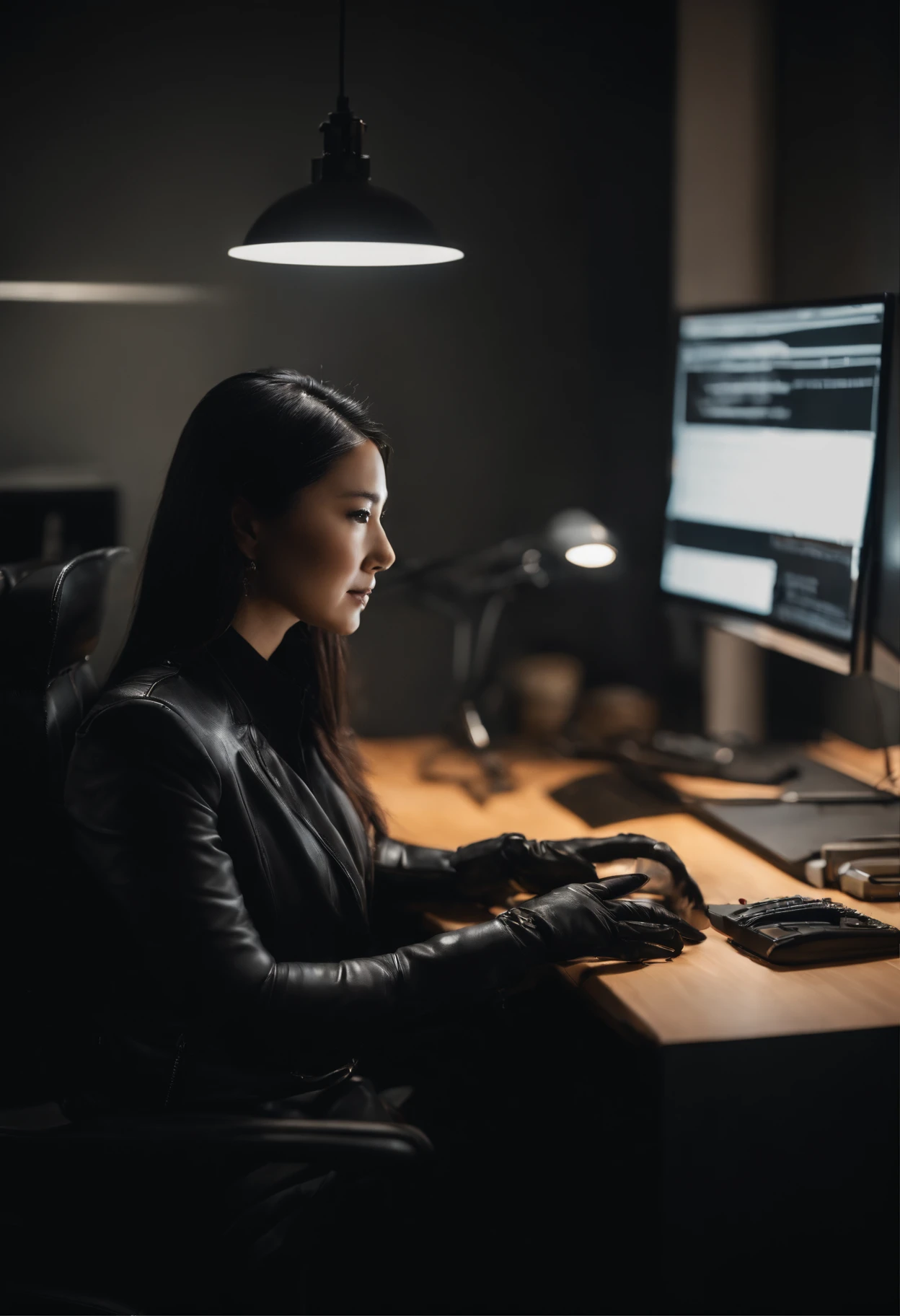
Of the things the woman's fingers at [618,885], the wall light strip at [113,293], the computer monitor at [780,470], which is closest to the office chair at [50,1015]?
the woman's fingers at [618,885]

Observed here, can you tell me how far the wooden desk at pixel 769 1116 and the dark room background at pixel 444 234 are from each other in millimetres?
1211

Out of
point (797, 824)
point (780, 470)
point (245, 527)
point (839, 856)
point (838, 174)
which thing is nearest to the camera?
point (245, 527)

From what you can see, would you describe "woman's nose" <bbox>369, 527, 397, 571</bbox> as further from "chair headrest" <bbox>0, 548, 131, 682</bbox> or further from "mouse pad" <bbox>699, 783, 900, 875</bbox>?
"mouse pad" <bbox>699, 783, 900, 875</bbox>

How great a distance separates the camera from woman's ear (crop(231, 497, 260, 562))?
1.38m

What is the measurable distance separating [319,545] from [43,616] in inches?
12.7

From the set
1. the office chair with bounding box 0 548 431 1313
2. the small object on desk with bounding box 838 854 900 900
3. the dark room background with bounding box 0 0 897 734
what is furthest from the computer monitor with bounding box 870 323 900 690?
the office chair with bounding box 0 548 431 1313

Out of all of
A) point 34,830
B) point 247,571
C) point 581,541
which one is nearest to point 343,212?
point 247,571

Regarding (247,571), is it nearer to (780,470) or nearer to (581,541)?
(581,541)

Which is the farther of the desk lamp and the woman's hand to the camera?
the desk lamp

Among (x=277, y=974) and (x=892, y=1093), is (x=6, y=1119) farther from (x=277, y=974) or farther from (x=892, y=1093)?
(x=892, y=1093)

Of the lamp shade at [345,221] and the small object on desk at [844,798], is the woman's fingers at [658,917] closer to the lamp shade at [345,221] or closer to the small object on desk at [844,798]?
the small object on desk at [844,798]

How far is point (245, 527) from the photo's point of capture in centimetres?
139

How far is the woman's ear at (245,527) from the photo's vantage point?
138 cm

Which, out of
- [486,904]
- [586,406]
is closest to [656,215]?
[586,406]
